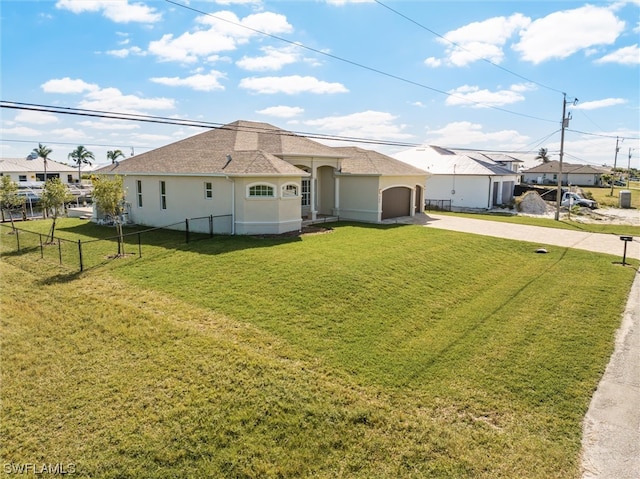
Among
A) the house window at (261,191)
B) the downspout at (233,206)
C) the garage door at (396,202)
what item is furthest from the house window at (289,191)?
the garage door at (396,202)

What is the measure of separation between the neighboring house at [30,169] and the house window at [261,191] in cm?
4323

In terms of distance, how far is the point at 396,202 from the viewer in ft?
89.1

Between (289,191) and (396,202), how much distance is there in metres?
9.34

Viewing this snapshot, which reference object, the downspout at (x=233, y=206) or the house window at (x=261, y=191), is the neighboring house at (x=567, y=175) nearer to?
the house window at (x=261, y=191)

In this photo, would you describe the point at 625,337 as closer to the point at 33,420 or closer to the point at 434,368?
the point at 434,368

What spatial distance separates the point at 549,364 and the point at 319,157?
1745 cm

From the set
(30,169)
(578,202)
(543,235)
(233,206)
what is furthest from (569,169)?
(30,169)

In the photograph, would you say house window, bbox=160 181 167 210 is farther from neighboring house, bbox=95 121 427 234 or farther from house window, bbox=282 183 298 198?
house window, bbox=282 183 298 198

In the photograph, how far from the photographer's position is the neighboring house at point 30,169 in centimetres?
5344

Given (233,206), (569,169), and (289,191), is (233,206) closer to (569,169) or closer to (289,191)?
(289,191)

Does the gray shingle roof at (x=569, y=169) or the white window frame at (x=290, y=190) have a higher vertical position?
the gray shingle roof at (x=569, y=169)

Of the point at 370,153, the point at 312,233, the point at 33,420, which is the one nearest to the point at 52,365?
the point at 33,420

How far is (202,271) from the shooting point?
1378 centimetres

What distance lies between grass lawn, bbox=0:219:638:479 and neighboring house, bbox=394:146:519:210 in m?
21.9
